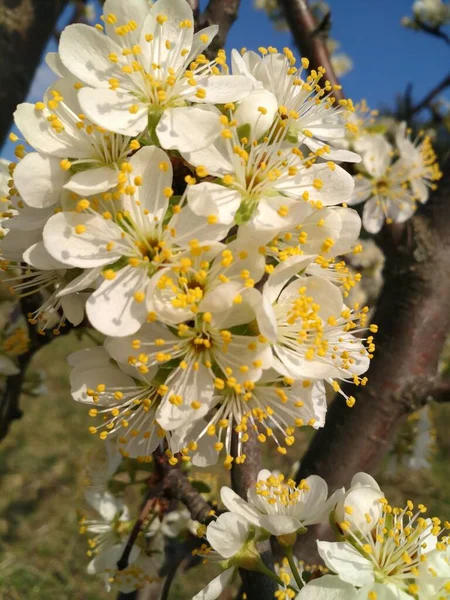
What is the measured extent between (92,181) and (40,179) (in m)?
0.07

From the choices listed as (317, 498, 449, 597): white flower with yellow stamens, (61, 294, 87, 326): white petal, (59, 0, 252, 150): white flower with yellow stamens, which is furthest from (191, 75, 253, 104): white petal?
(317, 498, 449, 597): white flower with yellow stamens

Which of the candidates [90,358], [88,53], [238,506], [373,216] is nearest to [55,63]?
[88,53]

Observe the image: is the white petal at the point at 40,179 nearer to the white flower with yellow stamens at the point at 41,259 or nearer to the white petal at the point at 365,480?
the white flower with yellow stamens at the point at 41,259

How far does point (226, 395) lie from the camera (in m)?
0.75

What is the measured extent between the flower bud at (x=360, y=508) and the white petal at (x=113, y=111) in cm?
59

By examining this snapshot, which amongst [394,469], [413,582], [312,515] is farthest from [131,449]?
[394,469]

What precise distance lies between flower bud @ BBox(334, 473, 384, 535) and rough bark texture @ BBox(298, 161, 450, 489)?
47 centimetres

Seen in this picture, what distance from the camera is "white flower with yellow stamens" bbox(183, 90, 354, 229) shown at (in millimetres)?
675

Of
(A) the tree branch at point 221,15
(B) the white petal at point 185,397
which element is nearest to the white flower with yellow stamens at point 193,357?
(B) the white petal at point 185,397

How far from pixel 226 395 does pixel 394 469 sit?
1.37m

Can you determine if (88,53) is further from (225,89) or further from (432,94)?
(432,94)

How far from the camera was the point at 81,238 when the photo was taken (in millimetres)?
684

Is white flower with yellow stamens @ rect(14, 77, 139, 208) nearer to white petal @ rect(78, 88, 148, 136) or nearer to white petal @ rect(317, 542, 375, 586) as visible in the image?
white petal @ rect(78, 88, 148, 136)

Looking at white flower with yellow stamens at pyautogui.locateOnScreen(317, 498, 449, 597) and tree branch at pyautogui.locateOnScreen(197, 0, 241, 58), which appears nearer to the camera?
white flower with yellow stamens at pyautogui.locateOnScreen(317, 498, 449, 597)
